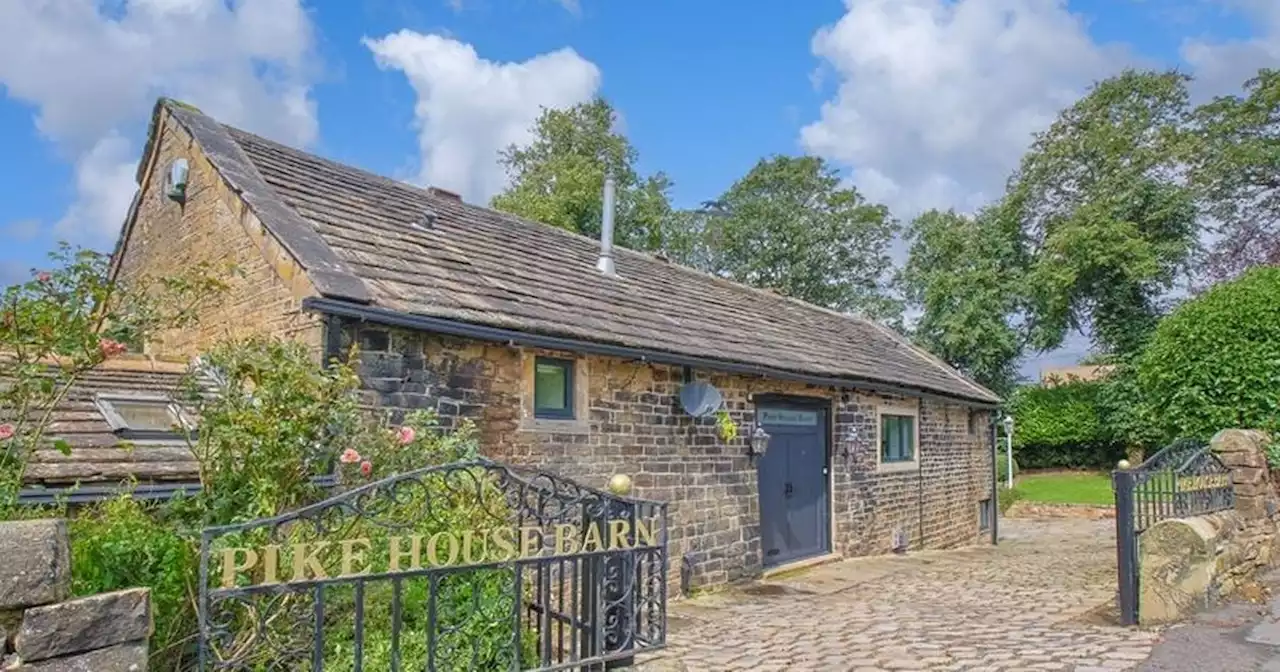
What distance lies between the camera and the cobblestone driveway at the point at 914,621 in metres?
6.79

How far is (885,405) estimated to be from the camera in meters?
15.3

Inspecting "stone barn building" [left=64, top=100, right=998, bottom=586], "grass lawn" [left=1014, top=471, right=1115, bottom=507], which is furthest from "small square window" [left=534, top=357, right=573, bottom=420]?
"grass lawn" [left=1014, top=471, right=1115, bottom=507]

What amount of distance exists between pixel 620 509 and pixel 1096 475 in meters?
27.4

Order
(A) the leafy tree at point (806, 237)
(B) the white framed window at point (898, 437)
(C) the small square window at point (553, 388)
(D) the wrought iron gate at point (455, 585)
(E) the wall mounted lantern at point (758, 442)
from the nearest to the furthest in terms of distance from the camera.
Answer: (D) the wrought iron gate at point (455, 585) → (C) the small square window at point (553, 388) → (E) the wall mounted lantern at point (758, 442) → (B) the white framed window at point (898, 437) → (A) the leafy tree at point (806, 237)

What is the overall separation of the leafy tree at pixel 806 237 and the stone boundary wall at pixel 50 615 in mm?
34710

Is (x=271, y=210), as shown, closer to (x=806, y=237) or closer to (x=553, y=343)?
(x=553, y=343)

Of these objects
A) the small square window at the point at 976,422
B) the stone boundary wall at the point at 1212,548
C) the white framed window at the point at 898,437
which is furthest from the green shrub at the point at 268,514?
the small square window at the point at 976,422

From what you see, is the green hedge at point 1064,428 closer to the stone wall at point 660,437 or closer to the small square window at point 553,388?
the stone wall at point 660,437

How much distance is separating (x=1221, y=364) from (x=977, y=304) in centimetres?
1833

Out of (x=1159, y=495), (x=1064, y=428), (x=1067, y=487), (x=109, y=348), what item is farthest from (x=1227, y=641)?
(x=1064, y=428)

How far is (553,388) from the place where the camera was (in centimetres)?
930

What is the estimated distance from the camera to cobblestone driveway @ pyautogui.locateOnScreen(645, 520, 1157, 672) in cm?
679

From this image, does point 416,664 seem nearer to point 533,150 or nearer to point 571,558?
point 571,558

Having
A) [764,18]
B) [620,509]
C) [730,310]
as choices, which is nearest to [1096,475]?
[730,310]
